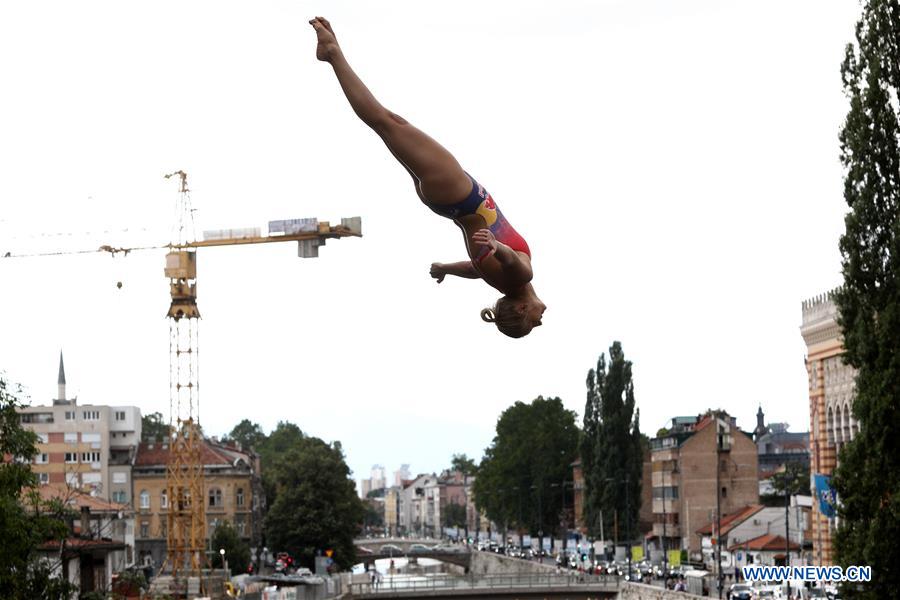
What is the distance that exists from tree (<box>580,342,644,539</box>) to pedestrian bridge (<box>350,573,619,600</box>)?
8281mm

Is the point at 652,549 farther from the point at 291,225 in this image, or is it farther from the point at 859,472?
the point at 859,472

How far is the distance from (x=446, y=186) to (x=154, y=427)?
142011 millimetres

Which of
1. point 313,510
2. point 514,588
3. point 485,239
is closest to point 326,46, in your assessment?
point 485,239

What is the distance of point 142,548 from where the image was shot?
105m

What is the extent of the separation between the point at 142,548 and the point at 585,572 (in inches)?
1318

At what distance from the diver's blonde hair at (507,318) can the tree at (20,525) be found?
21484 millimetres

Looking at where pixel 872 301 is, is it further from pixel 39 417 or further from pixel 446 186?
pixel 39 417

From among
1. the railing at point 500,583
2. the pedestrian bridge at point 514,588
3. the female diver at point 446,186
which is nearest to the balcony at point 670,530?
the railing at point 500,583

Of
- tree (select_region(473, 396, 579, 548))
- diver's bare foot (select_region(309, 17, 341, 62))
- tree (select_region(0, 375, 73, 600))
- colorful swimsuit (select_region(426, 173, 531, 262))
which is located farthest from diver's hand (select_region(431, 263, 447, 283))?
tree (select_region(473, 396, 579, 548))

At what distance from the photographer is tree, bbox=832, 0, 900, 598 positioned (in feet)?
103

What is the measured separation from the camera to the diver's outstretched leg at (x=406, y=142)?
8.56 metres

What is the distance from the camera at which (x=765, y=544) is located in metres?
80.9

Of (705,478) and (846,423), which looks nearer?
(846,423)

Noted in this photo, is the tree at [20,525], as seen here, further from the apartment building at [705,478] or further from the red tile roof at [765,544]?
the apartment building at [705,478]
